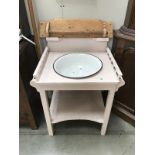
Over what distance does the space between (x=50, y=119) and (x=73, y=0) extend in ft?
2.98

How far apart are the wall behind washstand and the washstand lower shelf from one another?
0.64 meters

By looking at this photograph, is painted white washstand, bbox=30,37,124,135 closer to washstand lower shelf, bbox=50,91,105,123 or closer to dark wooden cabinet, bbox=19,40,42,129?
washstand lower shelf, bbox=50,91,105,123

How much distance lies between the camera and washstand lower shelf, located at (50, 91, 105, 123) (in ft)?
4.25

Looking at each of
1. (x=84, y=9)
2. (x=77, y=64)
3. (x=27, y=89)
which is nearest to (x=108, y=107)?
A: (x=77, y=64)

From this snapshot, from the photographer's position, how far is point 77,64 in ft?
4.11

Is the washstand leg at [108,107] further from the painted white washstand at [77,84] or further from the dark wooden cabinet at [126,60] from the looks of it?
the dark wooden cabinet at [126,60]

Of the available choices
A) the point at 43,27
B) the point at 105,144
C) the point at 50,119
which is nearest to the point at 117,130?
the point at 105,144

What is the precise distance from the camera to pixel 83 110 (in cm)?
132

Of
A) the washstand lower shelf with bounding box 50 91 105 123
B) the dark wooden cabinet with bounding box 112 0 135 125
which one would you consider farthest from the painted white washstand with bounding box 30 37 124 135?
the dark wooden cabinet with bounding box 112 0 135 125

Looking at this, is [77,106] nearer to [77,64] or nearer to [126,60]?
[77,64]

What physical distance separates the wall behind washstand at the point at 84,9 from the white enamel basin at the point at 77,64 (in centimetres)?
32

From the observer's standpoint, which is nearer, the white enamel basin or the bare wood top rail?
the white enamel basin

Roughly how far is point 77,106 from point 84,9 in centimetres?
75
